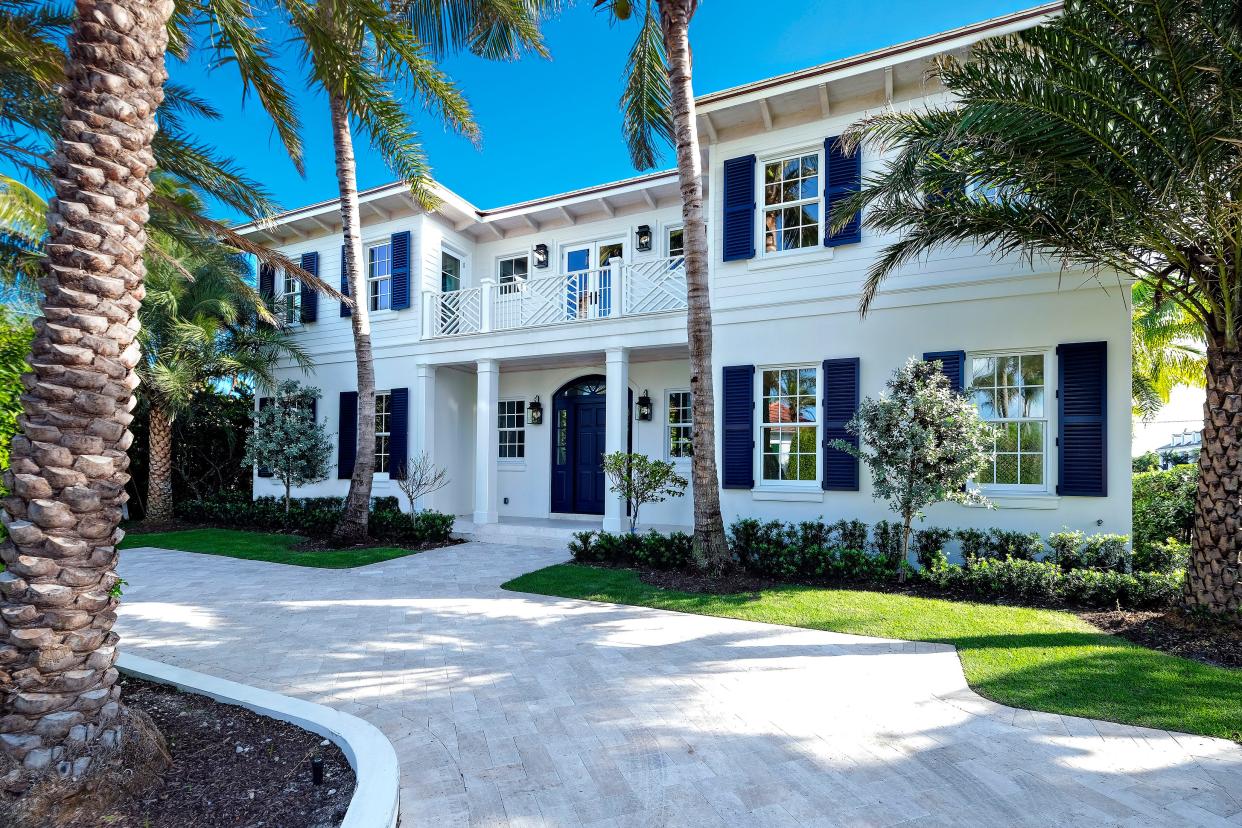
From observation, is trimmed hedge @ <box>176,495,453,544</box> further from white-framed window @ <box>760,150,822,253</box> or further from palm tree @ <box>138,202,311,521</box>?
white-framed window @ <box>760,150,822,253</box>

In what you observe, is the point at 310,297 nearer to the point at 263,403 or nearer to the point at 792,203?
the point at 263,403

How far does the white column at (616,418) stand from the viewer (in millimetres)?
11133

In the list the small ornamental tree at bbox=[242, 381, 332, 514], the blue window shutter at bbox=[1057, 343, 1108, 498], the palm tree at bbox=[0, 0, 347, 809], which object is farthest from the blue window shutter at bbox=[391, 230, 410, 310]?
the blue window shutter at bbox=[1057, 343, 1108, 498]

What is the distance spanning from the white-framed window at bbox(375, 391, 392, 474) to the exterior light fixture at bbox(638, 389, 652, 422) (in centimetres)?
578

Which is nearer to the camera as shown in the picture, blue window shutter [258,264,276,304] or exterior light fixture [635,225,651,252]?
exterior light fixture [635,225,651,252]

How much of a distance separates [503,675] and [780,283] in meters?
7.44

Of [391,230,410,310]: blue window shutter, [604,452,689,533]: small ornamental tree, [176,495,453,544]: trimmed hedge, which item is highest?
[391,230,410,310]: blue window shutter

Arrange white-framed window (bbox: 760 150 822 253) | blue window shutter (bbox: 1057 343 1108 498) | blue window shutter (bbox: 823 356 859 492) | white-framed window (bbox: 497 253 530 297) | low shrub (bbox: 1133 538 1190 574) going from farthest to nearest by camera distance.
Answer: white-framed window (bbox: 497 253 530 297) → white-framed window (bbox: 760 150 822 253) → blue window shutter (bbox: 823 356 859 492) → blue window shutter (bbox: 1057 343 1108 498) → low shrub (bbox: 1133 538 1190 574)

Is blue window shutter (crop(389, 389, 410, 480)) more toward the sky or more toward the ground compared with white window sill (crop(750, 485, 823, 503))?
more toward the sky

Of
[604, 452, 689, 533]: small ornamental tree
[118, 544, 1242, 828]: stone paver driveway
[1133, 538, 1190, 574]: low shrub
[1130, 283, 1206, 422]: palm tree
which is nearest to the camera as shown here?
[118, 544, 1242, 828]: stone paver driveway

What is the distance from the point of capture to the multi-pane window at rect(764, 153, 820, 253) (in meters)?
9.96

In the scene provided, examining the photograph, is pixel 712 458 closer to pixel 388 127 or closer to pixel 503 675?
pixel 503 675

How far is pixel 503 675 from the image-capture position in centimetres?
493

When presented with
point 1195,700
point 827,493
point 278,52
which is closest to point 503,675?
point 1195,700
